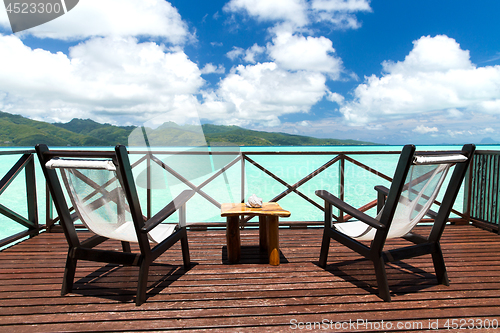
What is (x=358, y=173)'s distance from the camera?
26.2m

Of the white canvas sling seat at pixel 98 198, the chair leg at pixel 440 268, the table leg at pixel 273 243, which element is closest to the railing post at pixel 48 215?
the white canvas sling seat at pixel 98 198

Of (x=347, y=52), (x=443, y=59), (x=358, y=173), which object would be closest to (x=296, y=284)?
(x=358, y=173)

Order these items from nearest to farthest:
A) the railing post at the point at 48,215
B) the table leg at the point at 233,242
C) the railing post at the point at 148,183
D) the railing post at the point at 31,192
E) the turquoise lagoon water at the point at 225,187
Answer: the table leg at the point at 233,242 < the railing post at the point at 31,192 < the railing post at the point at 48,215 < the railing post at the point at 148,183 < the turquoise lagoon water at the point at 225,187

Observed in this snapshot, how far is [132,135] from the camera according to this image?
317 centimetres

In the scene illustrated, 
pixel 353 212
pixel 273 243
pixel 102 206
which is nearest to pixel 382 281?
pixel 353 212

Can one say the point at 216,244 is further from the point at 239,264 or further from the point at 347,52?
the point at 347,52

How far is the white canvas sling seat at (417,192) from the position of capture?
1.80 m

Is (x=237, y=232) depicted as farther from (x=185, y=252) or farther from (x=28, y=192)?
(x=28, y=192)

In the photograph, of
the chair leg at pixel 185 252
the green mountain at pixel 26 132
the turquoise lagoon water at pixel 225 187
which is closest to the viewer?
the chair leg at pixel 185 252

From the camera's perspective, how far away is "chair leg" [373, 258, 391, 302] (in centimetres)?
175

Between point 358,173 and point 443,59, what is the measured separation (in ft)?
66.7

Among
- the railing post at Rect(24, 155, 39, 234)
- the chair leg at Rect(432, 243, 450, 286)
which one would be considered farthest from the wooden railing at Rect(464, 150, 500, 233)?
the railing post at Rect(24, 155, 39, 234)

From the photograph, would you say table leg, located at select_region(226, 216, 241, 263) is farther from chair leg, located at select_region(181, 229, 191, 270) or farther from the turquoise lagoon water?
the turquoise lagoon water

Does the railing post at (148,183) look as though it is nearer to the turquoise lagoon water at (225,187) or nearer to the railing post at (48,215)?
the turquoise lagoon water at (225,187)
